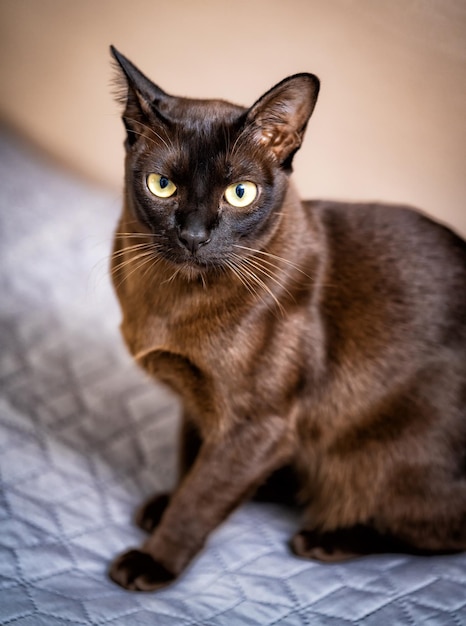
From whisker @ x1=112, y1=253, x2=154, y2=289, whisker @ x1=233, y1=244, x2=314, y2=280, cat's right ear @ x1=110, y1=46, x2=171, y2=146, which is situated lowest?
whisker @ x1=112, y1=253, x2=154, y2=289

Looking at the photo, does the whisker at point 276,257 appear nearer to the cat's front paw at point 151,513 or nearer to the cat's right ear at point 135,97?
the cat's right ear at point 135,97

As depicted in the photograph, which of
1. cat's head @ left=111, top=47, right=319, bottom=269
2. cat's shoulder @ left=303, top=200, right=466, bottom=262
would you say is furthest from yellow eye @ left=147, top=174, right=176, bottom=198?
cat's shoulder @ left=303, top=200, right=466, bottom=262

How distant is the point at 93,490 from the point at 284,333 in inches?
14.9

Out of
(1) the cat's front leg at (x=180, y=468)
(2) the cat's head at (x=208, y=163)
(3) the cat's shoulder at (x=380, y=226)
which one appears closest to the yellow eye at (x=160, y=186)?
(2) the cat's head at (x=208, y=163)

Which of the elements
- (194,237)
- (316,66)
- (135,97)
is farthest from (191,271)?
(316,66)

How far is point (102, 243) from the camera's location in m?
1.41

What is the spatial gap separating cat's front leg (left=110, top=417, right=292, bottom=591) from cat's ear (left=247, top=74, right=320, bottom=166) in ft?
1.17

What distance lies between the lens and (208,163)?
74 centimetres

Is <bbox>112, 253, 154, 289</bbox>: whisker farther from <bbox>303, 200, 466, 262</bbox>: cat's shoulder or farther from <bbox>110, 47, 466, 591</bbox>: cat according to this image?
<bbox>303, 200, 466, 262</bbox>: cat's shoulder

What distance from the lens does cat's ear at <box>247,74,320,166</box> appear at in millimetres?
727

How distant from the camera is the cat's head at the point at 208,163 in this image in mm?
738

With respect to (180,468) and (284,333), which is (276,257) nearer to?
(284,333)

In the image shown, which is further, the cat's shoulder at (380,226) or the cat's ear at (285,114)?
the cat's shoulder at (380,226)

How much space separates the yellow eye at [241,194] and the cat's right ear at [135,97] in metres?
0.12
